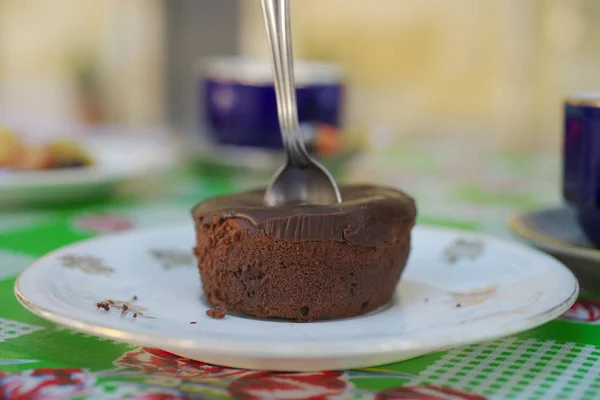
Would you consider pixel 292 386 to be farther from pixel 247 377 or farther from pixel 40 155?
pixel 40 155

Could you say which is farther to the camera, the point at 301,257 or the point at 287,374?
the point at 301,257

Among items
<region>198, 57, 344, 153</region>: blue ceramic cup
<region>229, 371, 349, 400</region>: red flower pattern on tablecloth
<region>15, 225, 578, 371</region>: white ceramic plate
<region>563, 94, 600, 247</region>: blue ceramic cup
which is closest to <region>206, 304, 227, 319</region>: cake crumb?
<region>15, 225, 578, 371</region>: white ceramic plate

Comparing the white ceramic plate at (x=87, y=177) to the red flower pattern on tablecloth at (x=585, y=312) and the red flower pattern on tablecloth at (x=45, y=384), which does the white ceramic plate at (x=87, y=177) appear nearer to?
the red flower pattern on tablecloth at (x=45, y=384)

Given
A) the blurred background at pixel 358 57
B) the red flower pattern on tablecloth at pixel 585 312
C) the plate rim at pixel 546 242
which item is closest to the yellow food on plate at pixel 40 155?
the plate rim at pixel 546 242

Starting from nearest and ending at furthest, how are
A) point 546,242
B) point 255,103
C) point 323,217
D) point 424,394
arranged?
point 424,394, point 323,217, point 546,242, point 255,103

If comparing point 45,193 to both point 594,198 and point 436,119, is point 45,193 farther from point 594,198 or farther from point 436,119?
point 436,119

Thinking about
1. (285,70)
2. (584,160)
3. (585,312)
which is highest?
(285,70)

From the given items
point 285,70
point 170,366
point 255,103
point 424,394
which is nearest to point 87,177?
point 255,103
